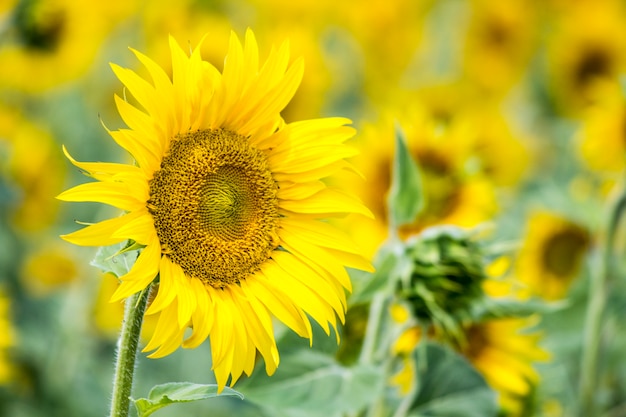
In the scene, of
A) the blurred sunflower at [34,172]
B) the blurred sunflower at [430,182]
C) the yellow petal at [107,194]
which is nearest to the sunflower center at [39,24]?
the blurred sunflower at [34,172]

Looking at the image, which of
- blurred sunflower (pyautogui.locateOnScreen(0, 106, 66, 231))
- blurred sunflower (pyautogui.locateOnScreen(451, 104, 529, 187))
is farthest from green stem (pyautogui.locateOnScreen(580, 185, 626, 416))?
blurred sunflower (pyautogui.locateOnScreen(0, 106, 66, 231))

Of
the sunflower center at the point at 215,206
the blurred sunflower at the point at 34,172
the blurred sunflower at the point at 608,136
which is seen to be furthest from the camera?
the blurred sunflower at the point at 34,172

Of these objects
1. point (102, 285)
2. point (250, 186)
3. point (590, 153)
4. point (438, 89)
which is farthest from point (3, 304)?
point (438, 89)

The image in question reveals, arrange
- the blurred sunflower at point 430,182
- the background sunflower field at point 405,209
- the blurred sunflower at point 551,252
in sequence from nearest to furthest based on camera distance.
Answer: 1. the background sunflower field at point 405,209
2. the blurred sunflower at point 430,182
3. the blurred sunflower at point 551,252

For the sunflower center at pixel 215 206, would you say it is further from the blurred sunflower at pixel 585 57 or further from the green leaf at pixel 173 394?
the blurred sunflower at pixel 585 57

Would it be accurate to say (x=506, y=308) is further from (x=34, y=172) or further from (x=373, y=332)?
(x=34, y=172)

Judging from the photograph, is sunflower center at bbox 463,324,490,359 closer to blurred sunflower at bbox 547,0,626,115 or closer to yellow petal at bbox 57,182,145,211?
yellow petal at bbox 57,182,145,211
